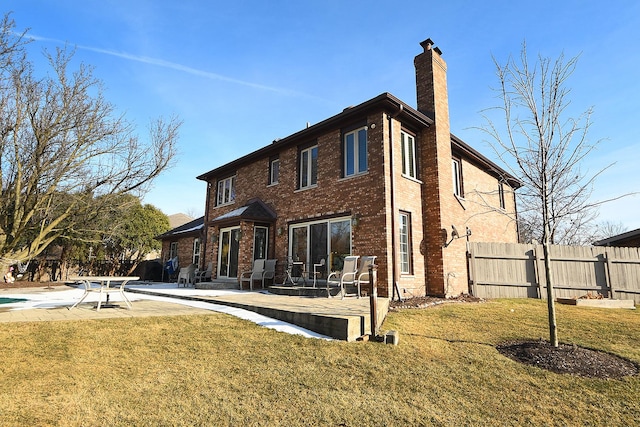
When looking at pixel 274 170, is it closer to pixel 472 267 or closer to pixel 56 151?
pixel 56 151

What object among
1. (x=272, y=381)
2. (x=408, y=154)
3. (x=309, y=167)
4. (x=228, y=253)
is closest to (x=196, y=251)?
(x=228, y=253)

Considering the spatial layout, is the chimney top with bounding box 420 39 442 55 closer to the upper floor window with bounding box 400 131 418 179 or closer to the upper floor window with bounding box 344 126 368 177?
the upper floor window with bounding box 400 131 418 179

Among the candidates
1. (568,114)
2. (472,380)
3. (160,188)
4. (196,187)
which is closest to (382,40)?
(568,114)

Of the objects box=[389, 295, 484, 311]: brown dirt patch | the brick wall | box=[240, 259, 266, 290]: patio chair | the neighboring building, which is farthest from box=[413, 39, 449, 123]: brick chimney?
the neighboring building

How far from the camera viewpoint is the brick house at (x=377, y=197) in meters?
9.54

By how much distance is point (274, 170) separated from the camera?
44.8 feet

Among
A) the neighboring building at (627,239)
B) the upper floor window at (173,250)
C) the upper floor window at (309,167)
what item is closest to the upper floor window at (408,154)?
the upper floor window at (309,167)

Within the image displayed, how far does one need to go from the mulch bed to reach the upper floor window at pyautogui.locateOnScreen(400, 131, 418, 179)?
6133 mm

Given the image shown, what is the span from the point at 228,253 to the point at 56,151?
6486mm

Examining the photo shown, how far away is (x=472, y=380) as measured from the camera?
152 inches

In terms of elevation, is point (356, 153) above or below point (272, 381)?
above

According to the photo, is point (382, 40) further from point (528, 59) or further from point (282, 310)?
point (282, 310)

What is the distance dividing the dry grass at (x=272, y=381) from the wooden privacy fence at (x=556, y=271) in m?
5.62

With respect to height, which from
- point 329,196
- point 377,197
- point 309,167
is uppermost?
point 309,167
